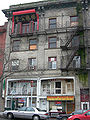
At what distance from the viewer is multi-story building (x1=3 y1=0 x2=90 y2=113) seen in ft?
83.7

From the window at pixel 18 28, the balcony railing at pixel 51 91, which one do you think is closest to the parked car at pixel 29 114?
the balcony railing at pixel 51 91

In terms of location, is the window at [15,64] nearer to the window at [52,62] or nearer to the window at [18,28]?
the window at [18,28]

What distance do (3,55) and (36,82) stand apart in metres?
7.09

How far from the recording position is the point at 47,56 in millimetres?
27516

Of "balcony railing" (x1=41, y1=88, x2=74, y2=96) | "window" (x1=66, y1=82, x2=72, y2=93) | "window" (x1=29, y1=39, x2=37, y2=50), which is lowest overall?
"balcony railing" (x1=41, y1=88, x2=74, y2=96)

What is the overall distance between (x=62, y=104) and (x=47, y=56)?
288 inches

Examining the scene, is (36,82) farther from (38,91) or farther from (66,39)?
(66,39)

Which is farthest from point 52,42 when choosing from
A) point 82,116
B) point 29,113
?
point 82,116

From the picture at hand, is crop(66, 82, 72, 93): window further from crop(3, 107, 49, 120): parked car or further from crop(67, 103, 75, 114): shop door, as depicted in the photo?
crop(3, 107, 49, 120): parked car

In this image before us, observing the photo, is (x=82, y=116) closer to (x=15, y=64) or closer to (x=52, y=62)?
(x=52, y=62)

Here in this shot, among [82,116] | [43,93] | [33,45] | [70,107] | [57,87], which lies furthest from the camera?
[33,45]

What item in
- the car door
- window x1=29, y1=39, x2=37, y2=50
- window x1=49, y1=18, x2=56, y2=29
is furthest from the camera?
window x1=49, y1=18, x2=56, y2=29

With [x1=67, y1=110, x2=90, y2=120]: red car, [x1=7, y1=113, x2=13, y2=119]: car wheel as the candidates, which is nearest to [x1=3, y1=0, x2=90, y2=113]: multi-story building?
[x1=7, y1=113, x2=13, y2=119]: car wheel

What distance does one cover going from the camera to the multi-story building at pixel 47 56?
25.5m
